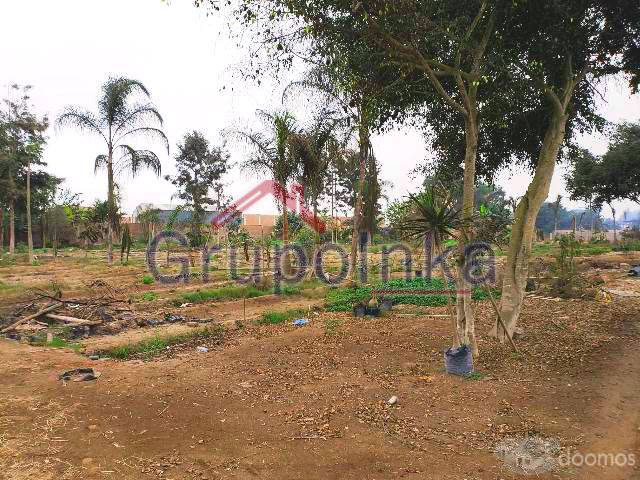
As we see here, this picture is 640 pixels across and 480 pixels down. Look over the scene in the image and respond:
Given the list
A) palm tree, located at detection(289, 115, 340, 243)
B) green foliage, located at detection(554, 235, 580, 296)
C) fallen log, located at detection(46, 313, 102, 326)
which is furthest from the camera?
palm tree, located at detection(289, 115, 340, 243)

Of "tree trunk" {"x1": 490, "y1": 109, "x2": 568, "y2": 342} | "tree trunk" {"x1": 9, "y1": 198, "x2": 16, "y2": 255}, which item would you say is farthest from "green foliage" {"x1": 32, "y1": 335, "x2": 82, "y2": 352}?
"tree trunk" {"x1": 9, "y1": 198, "x2": 16, "y2": 255}

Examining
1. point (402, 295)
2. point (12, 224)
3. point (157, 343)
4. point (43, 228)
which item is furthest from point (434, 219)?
point (43, 228)

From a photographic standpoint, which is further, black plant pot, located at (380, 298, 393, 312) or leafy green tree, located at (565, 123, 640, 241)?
leafy green tree, located at (565, 123, 640, 241)

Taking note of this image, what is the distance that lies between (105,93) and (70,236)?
21.9 metres

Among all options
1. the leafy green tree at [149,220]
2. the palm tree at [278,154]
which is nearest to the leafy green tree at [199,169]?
the leafy green tree at [149,220]

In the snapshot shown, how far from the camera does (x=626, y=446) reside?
4539 millimetres

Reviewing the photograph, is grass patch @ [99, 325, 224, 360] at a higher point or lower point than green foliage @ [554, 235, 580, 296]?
lower

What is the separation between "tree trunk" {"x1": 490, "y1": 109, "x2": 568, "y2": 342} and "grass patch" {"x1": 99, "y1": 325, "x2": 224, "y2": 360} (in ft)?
18.1

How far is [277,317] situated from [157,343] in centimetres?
308

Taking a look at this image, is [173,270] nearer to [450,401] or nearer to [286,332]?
[286,332]

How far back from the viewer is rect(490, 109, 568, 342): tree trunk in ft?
26.8

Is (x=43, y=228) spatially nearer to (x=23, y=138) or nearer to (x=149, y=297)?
(x=23, y=138)

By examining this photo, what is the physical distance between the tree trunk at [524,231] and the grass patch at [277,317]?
4866 millimetres

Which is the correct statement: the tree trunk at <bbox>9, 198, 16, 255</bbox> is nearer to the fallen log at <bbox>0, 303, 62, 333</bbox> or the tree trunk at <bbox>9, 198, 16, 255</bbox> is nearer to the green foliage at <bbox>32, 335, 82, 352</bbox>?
the fallen log at <bbox>0, 303, 62, 333</bbox>
